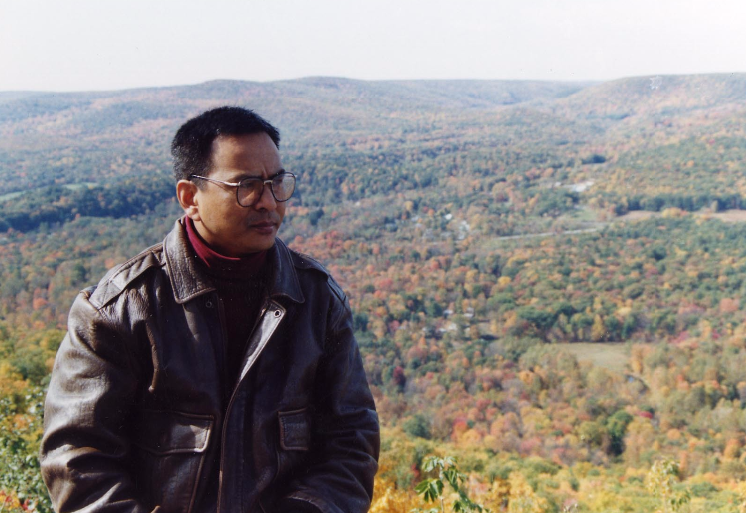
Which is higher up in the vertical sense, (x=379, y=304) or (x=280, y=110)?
(x=280, y=110)

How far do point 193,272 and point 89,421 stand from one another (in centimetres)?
34

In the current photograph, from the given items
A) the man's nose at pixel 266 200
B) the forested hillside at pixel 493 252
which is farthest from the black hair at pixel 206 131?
the forested hillside at pixel 493 252

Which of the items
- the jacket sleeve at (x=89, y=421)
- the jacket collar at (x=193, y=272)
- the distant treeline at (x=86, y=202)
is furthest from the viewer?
the distant treeline at (x=86, y=202)

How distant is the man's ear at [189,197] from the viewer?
139cm

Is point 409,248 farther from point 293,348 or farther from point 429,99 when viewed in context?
point 293,348

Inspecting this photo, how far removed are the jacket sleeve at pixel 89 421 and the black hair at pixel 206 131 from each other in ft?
1.15

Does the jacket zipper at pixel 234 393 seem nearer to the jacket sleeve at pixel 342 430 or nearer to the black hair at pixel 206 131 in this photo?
the jacket sleeve at pixel 342 430

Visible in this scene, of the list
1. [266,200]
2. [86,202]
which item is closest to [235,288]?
[266,200]

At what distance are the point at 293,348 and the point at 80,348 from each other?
0.41 metres

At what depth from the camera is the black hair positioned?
1352mm

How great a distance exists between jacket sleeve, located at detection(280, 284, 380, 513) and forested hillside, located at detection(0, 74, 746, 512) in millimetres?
2123

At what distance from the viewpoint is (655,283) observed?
27.5 meters

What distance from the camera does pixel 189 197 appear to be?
4.58ft

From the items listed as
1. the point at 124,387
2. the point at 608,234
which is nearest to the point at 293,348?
the point at 124,387
